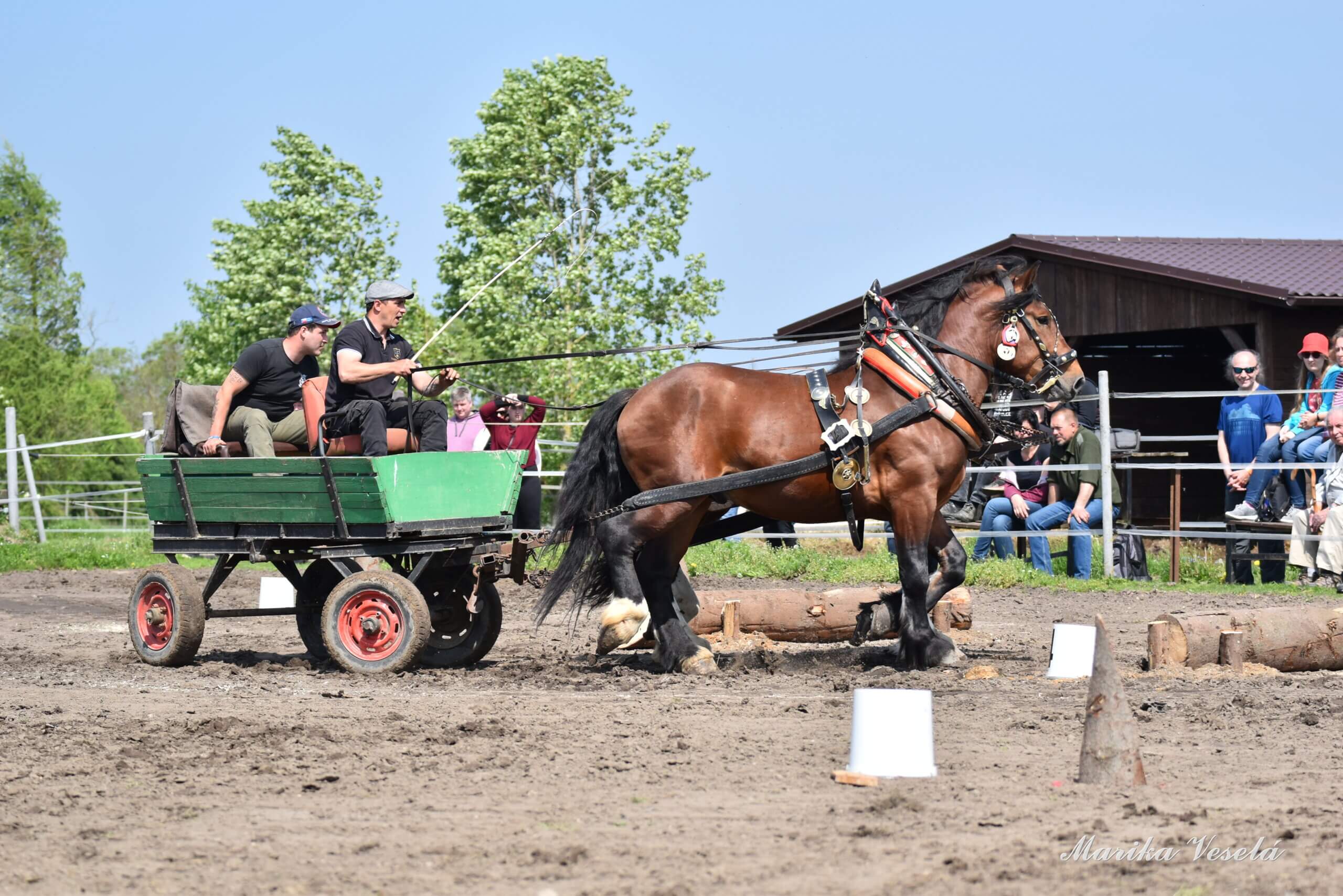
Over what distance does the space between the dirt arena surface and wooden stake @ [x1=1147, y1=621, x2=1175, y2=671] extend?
0.18 meters

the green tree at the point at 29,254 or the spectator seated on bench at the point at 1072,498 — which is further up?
the green tree at the point at 29,254

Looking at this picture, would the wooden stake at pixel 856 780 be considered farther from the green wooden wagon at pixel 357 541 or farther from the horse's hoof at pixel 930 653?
the green wooden wagon at pixel 357 541

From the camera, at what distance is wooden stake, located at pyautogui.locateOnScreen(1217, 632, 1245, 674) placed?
6871 millimetres

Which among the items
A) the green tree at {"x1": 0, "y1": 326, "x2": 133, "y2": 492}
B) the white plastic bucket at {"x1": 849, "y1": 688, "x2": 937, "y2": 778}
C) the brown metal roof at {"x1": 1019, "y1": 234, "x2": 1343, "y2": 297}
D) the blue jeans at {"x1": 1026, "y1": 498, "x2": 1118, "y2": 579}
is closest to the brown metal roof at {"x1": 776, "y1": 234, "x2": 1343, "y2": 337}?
the brown metal roof at {"x1": 1019, "y1": 234, "x2": 1343, "y2": 297}

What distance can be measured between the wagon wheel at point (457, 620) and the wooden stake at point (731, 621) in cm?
142

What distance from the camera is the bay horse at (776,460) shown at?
7.13 meters

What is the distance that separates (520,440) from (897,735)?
348 inches

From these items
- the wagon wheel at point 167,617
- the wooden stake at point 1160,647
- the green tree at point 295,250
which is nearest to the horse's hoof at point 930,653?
the wooden stake at point 1160,647

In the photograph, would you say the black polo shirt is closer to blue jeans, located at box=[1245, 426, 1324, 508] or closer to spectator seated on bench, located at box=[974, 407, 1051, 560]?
spectator seated on bench, located at box=[974, 407, 1051, 560]

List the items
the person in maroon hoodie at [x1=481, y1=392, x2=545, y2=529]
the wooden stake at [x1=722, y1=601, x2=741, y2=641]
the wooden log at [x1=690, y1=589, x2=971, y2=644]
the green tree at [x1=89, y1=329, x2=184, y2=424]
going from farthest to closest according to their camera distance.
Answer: the green tree at [x1=89, y1=329, x2=184, y2=424] → the person in maroon hoodie at [x1=481, y1=392, x2=545, y2=529] → the wooden stake at [x1=722, y1=601, x2=741, y2=641] → the wooden log at [x1=690, y1=589, x2=971, y2=644]

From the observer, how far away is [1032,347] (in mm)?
→ 7457

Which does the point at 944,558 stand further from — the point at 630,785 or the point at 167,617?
the point at 167,617

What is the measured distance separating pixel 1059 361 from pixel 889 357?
93 centimetres

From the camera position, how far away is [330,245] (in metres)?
34.2
